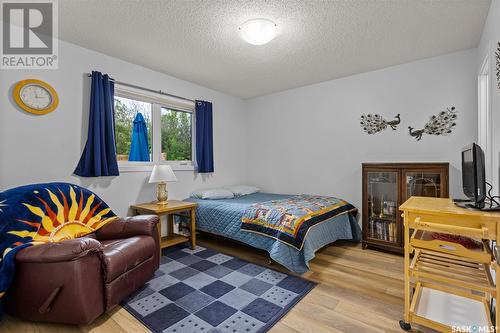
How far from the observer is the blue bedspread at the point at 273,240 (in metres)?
2.44

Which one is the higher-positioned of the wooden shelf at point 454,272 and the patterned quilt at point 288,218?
the patterned quilt at point 288,218

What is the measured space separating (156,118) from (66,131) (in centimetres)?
113

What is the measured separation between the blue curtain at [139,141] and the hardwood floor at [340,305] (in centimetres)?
195

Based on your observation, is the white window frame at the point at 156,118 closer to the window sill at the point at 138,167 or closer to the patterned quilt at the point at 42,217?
the window sill at the point at 138,167

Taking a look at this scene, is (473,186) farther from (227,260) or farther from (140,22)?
(140,22)

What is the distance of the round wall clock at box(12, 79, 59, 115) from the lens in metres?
2.28

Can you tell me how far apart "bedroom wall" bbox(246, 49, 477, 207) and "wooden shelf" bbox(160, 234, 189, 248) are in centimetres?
187

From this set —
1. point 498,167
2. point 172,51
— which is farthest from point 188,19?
point 498,167

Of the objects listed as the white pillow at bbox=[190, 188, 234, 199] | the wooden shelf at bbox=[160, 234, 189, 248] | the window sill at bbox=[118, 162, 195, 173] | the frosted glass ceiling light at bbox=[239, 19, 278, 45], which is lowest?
the wooden shelf at bbox=[160, 234, 189, 248]

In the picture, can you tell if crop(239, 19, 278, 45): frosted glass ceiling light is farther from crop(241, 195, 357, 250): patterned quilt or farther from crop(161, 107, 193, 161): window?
crop(161, 107, 193, 161): window

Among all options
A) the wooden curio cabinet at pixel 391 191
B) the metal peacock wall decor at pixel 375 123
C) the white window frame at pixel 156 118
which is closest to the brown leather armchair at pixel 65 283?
the white window frame at pixel 156 118

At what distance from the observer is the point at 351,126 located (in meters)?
3.58

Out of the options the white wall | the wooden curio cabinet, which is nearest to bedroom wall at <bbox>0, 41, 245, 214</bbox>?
the wooden curio cabinet

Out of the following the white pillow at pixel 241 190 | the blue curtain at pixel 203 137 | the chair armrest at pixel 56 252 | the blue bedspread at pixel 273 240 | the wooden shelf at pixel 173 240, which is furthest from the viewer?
the white pillow at pixel 241 190
